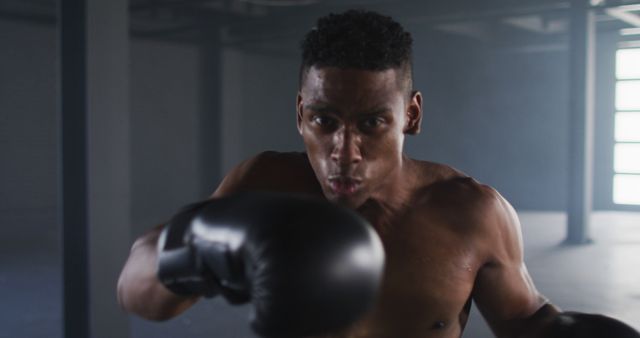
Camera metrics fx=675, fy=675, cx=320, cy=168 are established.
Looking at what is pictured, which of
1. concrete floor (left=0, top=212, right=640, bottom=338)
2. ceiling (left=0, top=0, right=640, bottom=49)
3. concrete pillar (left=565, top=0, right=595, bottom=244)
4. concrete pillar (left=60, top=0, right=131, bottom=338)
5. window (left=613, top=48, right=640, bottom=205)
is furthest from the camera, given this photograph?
window (left=613, top=48, right=640, bottom=205)

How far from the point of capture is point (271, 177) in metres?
1.29

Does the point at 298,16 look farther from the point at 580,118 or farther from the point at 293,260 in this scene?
the point at 293,260

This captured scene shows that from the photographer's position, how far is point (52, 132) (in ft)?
22.4

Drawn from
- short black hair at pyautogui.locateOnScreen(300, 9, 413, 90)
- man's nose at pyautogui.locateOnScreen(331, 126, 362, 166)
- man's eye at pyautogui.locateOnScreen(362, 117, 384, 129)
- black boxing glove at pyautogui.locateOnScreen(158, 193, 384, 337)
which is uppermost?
short black hair at pyautogui.locateOnScreen(300, 9, 413, 90)

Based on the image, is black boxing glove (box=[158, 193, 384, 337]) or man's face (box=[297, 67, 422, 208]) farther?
man's face (box=[297, 67, 422, 208])

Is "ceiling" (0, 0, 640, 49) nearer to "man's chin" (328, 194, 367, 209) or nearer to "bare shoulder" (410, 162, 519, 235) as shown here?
"bare shoulder" (410, 162, 519, 235)

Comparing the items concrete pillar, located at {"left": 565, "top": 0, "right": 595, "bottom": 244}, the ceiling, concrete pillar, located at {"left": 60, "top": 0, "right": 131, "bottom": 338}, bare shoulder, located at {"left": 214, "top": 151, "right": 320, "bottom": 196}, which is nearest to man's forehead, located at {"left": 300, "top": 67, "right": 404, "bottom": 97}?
bare shoulder, located at {"left": 214, "top": 151, "right": 320, "bottom": 196}

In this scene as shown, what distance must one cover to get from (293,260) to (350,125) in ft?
1.25

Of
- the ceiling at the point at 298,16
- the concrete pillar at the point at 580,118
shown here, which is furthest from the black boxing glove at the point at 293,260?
the ceiling at the point at 298,16

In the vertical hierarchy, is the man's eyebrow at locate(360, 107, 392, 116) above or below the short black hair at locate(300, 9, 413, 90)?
below

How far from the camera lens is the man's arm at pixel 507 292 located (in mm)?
1206

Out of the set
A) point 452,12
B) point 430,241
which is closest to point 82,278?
point 430,241

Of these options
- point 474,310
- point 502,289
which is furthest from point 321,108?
point 474,310

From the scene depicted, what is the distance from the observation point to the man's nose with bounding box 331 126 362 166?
1.05m
